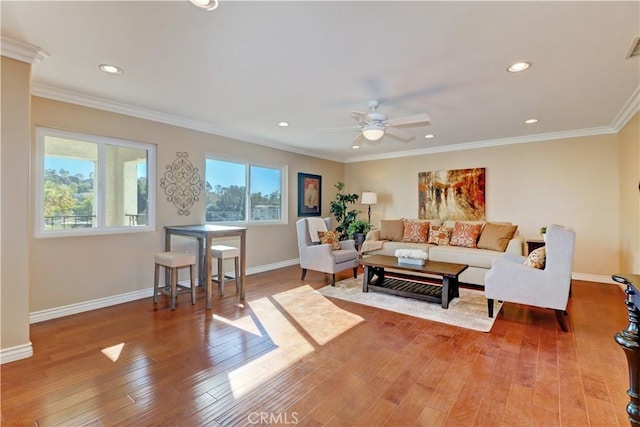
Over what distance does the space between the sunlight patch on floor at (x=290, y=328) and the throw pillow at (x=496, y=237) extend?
2754 millimetres

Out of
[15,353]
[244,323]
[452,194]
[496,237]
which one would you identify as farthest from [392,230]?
[15,353]

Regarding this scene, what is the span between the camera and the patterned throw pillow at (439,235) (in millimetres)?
5335

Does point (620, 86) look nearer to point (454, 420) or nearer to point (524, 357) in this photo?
point (524, 357)

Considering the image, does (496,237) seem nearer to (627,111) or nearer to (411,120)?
(627,111)

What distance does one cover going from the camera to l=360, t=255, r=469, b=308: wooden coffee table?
12.0ft

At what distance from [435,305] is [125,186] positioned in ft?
13.8

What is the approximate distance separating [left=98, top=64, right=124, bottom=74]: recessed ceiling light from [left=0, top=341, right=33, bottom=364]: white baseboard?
8.01 feet

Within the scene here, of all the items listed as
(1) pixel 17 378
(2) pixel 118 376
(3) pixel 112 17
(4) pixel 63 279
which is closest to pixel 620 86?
(3) pixel 112 17

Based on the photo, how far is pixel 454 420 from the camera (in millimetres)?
1753

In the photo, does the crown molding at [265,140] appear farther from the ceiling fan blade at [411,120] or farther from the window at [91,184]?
the ceiling fan blade at [411,120]

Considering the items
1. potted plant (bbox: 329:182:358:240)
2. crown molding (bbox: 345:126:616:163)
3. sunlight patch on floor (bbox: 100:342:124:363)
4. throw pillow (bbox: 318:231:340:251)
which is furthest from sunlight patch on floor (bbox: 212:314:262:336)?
crown molding (bbox: 345:126:616:163)

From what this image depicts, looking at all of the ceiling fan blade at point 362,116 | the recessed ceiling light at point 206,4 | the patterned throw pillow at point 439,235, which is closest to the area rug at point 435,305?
the patterned throw pillow at point 439,235

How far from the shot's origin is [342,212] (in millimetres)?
7203

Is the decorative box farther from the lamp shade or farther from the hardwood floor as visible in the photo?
the lamp shade
